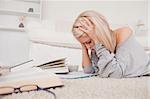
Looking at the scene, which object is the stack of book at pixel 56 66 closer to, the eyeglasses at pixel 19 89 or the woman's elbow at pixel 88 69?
the woman's elbow at pixel 88 69

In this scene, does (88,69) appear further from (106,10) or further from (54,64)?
(106,10)

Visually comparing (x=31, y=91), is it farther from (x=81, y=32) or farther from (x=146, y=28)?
(x=146, y=28)

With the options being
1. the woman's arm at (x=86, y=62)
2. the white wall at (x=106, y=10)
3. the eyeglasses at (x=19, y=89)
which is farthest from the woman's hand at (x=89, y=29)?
the white wall at (x=106, y=10)

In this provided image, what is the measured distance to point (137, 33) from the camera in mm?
2566

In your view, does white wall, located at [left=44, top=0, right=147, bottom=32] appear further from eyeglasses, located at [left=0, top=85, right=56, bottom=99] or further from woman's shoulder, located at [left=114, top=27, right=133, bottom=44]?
eyeglasses, located at [left=0, top=85, right=56, bottom=99]

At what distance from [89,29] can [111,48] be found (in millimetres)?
139

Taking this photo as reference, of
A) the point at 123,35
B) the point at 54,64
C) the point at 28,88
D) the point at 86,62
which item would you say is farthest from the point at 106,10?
the point at 28,88

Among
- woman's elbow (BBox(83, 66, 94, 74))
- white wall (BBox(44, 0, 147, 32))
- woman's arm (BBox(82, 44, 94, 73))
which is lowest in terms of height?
woman's elbow (BBox(83, 66, 94, 74))

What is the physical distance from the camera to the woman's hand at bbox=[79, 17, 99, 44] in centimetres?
111

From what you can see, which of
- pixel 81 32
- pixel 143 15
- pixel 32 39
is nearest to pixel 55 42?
pixel 32 39

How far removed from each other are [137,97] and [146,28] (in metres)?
2.17

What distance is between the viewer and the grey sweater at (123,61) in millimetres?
1022

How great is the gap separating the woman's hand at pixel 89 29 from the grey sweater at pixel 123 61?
0.05m

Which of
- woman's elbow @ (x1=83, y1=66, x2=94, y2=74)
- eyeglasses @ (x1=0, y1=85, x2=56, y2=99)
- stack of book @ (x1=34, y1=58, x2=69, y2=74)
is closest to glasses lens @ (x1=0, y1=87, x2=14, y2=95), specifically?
eyeglasses @ (x1=0, y1=85, x2=56, y2=99)
